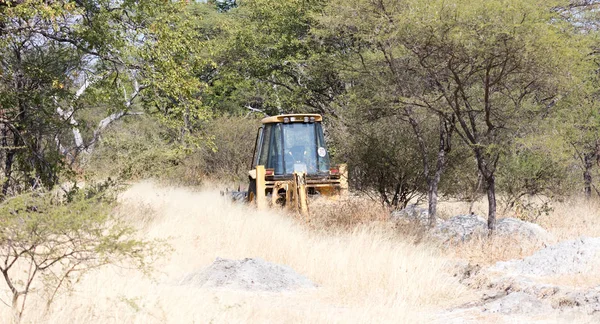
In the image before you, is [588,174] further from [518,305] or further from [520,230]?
[518,305]

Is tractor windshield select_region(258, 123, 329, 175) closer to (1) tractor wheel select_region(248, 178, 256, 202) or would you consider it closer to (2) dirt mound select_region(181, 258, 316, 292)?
(1) tractor wheel select_region(248, 178, 256, 202)

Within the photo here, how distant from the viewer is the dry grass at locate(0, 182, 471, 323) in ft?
23.2

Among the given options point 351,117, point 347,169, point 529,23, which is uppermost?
point 529,23

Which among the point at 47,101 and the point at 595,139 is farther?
the point at 595,139

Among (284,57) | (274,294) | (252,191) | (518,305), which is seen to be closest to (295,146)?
(252,191)

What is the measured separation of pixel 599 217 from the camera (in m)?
17.2

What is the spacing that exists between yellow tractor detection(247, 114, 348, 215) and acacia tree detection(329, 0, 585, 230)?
3019mm

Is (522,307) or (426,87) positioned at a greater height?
(426,87)

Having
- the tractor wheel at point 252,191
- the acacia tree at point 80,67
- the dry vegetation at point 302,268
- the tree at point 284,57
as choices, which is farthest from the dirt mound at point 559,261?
the tree at point 284,57

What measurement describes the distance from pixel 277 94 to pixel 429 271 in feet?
62.1

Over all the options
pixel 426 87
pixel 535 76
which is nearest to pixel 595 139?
pixel 426 87

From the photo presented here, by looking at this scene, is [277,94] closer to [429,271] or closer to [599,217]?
[599,217]

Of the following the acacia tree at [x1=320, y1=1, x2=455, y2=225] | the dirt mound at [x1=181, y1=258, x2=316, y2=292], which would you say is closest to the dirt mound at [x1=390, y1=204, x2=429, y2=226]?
the acacia tree at [x1=320, y1=1, x2=455, y2=225]

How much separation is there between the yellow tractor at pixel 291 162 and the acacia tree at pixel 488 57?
9.91 feet
